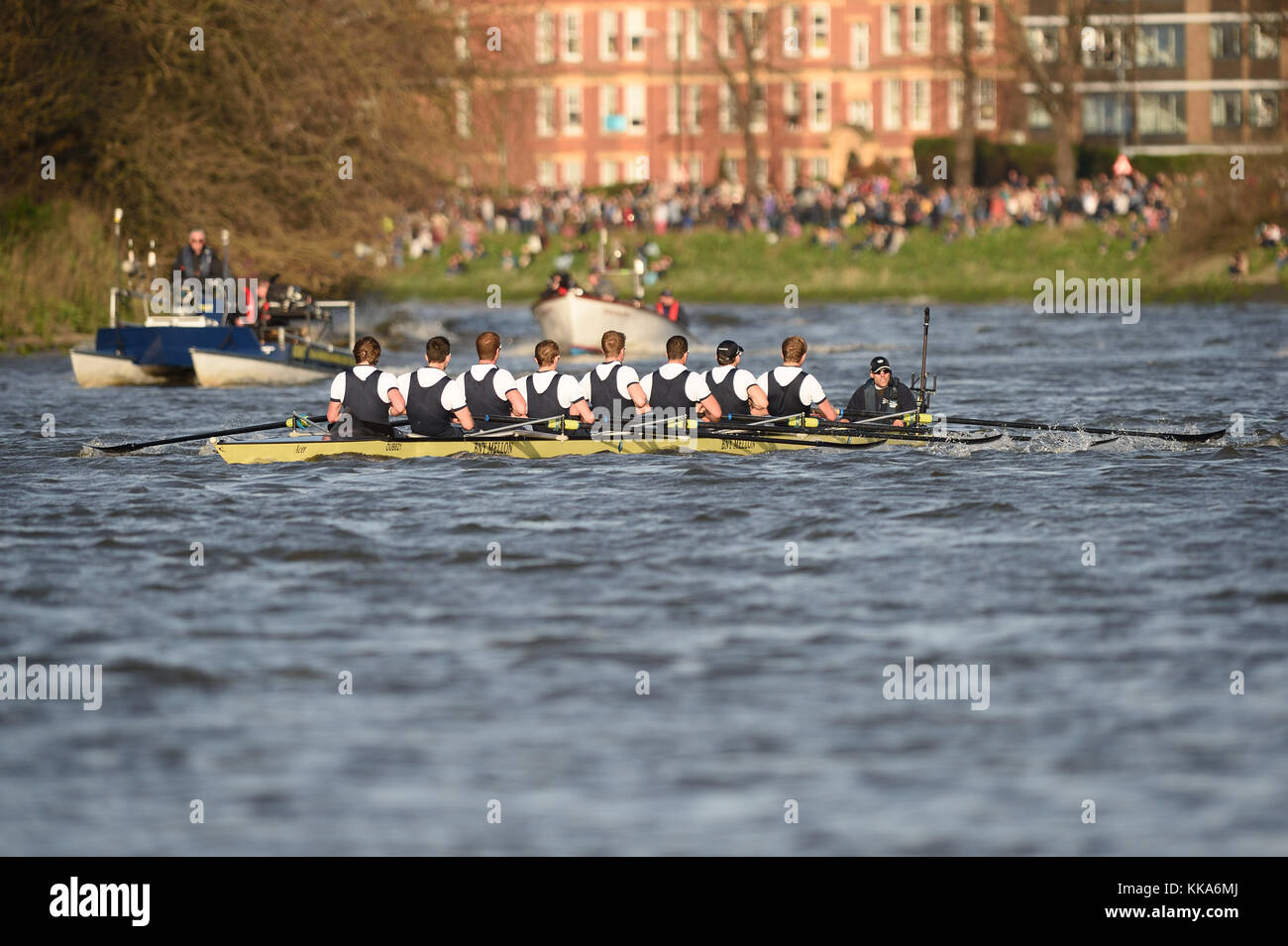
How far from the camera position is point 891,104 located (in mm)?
97625

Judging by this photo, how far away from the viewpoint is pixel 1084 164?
8031cm

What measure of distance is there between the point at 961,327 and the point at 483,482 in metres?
26.8

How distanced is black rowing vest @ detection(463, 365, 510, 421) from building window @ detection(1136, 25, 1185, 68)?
78.7 meters

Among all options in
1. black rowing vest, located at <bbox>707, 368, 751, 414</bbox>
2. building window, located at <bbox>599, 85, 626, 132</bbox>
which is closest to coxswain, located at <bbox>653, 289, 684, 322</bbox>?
black rowing vest, located at <bbox>707, 368, 751, 414</bbox>

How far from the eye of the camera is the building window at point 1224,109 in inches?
3622

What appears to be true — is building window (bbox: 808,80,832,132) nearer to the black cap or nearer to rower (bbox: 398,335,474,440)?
the black cap

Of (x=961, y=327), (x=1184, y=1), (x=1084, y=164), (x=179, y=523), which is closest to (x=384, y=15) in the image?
(x=961, y=327)

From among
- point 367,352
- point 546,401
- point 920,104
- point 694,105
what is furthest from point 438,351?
point 694,105

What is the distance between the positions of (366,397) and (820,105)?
81890 millimetres

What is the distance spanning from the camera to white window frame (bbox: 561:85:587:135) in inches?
4063

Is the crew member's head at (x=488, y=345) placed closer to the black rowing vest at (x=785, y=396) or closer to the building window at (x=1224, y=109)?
the black rowing vest at (x=785, y=396)
